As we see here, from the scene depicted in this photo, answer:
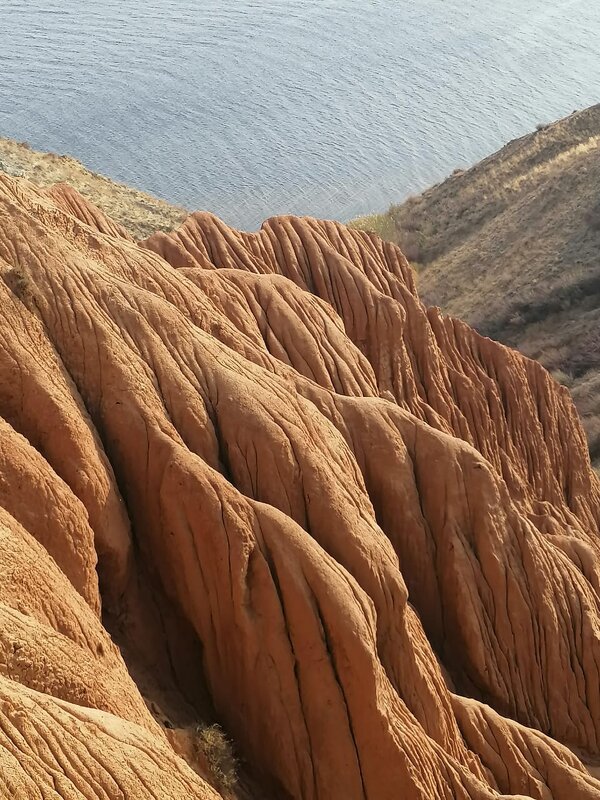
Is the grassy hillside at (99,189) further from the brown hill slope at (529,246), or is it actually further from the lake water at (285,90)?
the brown hill slope at (529,246)

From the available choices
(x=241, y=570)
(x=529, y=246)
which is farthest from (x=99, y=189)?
(x=241, y=570)

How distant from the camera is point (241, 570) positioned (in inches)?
345

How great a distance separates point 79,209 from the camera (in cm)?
1452

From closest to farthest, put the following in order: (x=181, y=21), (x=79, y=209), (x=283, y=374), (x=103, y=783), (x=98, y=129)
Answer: (x=103, y=783) → (x=283, y=374) → (x=79, y=209) → (x=98, y=129) → (x=181, y=21)

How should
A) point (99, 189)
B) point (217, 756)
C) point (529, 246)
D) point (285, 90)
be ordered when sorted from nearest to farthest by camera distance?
point (217, 756), point (99, 189), point (529, 246), point (285, 90)

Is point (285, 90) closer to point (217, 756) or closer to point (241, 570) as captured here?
point (241, 570)

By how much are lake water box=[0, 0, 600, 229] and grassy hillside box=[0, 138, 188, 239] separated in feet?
19.4

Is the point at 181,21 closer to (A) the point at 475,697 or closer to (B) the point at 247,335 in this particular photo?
(B) the point at 247,335

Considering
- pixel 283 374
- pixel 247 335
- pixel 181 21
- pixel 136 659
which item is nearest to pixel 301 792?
pixel 136 659

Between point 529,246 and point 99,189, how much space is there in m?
17.2

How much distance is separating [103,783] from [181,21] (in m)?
59.4

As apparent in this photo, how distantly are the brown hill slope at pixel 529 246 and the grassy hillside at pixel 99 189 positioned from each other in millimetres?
10902

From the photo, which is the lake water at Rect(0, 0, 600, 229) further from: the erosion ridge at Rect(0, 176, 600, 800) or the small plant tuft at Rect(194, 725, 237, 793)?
the small plant tuft at Rect(194, 725, 237, 793)

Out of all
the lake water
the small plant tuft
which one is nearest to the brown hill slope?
the lake water
